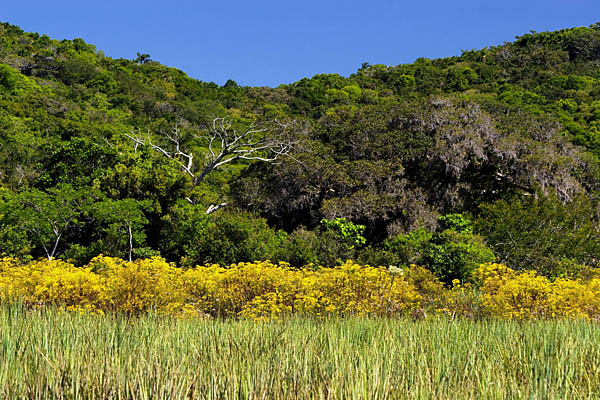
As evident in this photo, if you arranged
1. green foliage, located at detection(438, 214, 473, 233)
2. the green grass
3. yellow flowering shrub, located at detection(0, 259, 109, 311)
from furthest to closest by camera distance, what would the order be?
green foliage, located at detection(438, 214, 473, 233) < yellow flowering shrub, located at detection(0, 259, 109, 311) < the green grass

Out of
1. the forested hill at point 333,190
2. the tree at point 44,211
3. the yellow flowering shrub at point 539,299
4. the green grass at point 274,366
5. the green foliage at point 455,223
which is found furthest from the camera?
the green foliage at point 455,223

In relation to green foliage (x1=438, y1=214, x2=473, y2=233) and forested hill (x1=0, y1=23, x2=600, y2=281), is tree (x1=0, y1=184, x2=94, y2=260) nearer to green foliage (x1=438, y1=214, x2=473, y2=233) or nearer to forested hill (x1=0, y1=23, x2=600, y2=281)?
forested hill (x1=0, y1=23, x2=600, y2=281)

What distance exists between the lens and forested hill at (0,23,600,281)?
15398mm

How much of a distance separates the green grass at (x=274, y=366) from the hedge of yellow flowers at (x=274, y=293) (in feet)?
11.1

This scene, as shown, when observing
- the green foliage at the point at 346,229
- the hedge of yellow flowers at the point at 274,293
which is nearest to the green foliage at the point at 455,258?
the green foliage at the point at 346,229

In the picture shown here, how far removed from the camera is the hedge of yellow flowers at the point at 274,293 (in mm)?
7895

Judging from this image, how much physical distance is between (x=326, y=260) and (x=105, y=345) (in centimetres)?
1237

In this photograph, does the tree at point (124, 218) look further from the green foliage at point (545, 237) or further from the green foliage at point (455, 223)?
the green foliage at point (545, 237)

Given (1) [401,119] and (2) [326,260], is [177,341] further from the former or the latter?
(1) [401,119]

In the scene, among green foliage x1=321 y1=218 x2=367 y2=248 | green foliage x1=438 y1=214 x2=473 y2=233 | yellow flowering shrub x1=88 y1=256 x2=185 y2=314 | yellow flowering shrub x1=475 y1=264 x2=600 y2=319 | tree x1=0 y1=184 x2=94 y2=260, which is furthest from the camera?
green foliage x1=321 y1=218 x2=367 y2=248

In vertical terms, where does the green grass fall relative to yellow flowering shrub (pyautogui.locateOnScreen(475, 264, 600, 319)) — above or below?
above

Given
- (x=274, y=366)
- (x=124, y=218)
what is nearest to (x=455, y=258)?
(x=124, y=218)

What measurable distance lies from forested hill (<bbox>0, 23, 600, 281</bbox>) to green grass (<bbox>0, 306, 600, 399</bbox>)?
10304 millimetres

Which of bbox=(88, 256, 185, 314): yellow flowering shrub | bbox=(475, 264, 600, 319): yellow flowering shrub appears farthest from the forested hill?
bbox=(88, 256, 185, 314): yellow flowering shrub
